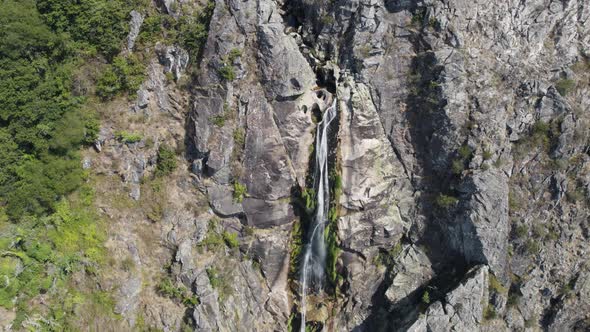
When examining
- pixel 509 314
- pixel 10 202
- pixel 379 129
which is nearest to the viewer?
pixel 10 202

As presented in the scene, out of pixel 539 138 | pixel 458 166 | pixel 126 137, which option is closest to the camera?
pixel 539 138

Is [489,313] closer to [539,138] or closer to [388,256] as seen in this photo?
[388,256]

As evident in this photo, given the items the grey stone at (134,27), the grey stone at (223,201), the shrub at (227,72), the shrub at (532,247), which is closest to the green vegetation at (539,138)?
the shrub at (532,247)

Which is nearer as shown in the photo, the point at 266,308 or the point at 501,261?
the point at 501,261

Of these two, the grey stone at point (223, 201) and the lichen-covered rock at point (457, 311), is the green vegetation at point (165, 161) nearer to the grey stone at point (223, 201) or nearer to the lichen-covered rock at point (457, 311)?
the grey stone at point (223, 201)

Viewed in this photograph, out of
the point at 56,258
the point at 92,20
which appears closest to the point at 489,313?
the point at 56,258

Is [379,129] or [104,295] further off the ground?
[379,129]

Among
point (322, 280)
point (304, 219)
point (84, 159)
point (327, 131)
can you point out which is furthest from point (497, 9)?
point (84, 159)

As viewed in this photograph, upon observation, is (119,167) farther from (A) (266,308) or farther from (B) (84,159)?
(A) (266,308)
